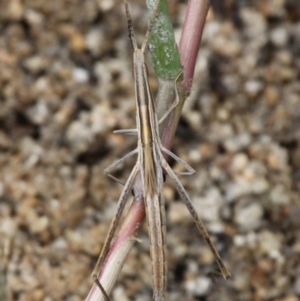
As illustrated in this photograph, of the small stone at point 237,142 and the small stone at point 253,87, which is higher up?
the small stone at point 253,87

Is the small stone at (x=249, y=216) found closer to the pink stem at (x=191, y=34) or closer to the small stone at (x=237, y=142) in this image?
the small stone at (x=237, y=142)

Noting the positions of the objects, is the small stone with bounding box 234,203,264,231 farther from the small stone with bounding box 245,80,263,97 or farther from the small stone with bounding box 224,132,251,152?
the small stone with bounding box 245,80,263,97

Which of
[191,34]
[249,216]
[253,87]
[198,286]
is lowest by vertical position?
[198,286]

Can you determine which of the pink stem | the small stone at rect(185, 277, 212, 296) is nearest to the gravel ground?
the small stone at rect(185, 277, 212, 296)

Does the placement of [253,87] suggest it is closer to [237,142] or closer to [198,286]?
[237,142]

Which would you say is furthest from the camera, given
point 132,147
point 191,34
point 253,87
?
point 253,87

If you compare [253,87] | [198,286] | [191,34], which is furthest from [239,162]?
[191,34]

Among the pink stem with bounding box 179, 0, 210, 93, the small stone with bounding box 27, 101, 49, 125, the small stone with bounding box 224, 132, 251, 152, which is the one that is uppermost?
the pink stem with bounding box 179, 0, 210, 93

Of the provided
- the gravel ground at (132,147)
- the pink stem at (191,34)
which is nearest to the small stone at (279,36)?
the gravel ground at (132,147)
